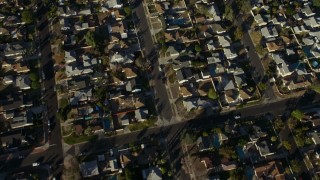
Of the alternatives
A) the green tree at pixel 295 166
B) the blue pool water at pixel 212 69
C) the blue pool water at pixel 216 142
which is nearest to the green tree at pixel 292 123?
the green tree at pixel 295 166

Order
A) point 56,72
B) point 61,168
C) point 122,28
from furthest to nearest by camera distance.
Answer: point 122,28 → point 56,72 → point 61,168

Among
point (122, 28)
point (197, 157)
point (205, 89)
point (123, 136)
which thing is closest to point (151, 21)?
point (122, 28)

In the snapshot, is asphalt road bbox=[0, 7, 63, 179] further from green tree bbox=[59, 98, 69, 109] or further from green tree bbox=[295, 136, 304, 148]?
green tree bbox=[295, 136, 304, 148]

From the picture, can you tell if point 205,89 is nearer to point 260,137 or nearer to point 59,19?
A: point 260,137

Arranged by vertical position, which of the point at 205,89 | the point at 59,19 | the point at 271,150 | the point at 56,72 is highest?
the point at 59,19

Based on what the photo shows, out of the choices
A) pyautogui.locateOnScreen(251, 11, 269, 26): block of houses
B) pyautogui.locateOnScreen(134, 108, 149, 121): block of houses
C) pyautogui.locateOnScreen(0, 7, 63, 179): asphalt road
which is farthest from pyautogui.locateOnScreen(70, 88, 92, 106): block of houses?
pyautogui.locateOnScreen(251, 11, 269, 26): block of houses

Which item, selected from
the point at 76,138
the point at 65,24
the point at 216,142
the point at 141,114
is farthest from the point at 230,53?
the point at 65,24
